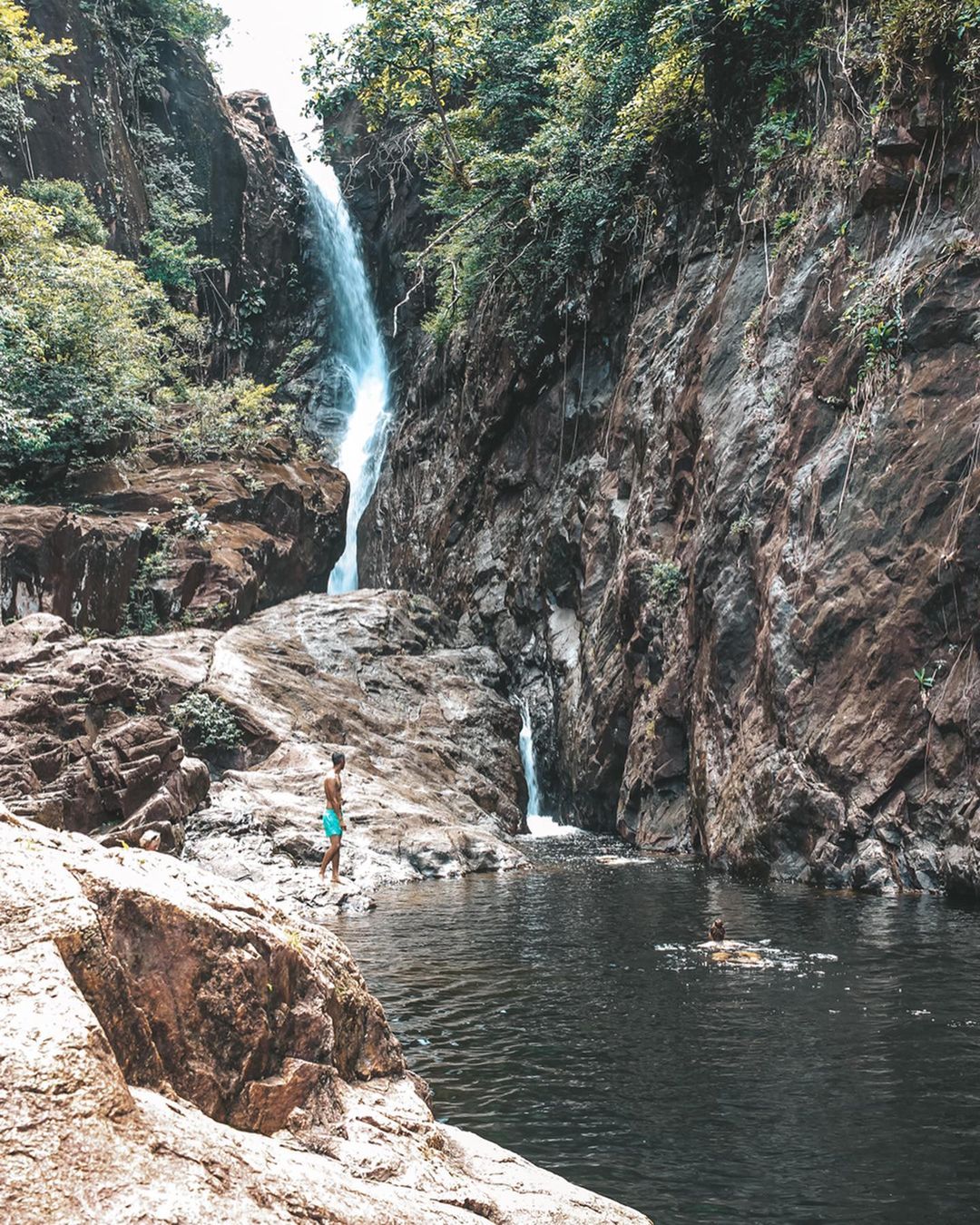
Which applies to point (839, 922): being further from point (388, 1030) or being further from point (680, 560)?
point (680, 560)

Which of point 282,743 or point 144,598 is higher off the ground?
point 144,598

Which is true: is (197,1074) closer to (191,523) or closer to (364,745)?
(364,745)

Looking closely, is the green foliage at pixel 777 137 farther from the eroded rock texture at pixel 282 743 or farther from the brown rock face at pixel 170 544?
the brown rock face at pixel 170 544

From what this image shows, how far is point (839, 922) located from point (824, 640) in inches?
175

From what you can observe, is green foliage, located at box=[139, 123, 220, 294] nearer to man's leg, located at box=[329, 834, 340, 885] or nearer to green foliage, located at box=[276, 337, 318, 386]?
green foliage, located at box=[276, 337, 318, 386]

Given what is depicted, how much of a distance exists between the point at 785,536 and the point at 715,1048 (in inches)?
385

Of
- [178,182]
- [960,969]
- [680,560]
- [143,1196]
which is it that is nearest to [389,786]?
[680,560]

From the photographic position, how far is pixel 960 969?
8.02m

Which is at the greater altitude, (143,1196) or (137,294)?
(137,294)

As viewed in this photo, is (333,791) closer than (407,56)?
Yes

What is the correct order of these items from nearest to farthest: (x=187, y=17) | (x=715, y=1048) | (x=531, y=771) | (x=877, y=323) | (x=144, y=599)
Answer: (x=715, y=1048) → (x=877, y=323) → (x=144, y=599) → (x=531, y=771) → (x=187, y=17)

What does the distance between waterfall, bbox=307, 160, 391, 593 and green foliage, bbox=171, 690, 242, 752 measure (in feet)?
71.3

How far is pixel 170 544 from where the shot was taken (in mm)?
25312

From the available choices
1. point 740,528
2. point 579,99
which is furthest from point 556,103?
point 740,528
